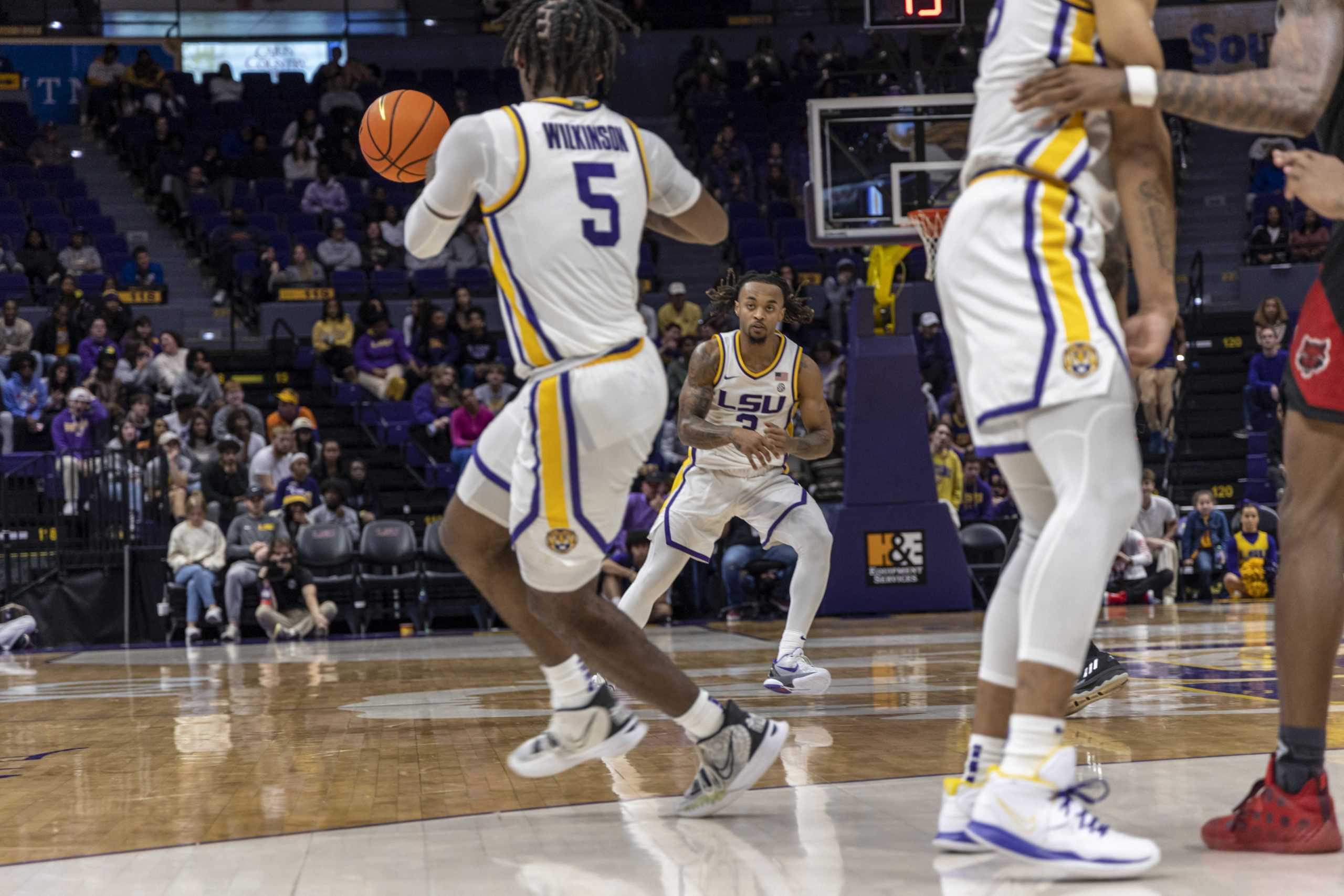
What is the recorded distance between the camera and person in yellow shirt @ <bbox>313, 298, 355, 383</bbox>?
17.6m

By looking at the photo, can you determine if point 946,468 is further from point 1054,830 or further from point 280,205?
point 1054,830

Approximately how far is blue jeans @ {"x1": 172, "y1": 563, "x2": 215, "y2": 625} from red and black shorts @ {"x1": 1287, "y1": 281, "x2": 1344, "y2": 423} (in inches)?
451

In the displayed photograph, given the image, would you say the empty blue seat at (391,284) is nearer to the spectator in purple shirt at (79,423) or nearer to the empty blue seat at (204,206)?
the empty blue seat at (204,206)

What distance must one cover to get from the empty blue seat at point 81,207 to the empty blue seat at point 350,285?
4.31 meters

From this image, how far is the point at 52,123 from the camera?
22.6 m

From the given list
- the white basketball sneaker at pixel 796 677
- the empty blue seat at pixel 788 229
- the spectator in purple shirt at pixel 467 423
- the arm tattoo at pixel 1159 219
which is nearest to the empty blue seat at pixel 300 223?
the empty blue seat at pixel 788 229

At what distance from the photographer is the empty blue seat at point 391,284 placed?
1950cm

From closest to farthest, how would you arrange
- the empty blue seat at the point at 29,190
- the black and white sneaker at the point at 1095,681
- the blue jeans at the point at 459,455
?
the black and white sneaker at the point at 1095,681
the blue jeans at the point at 459,455
the empty blue seat at the point at 29,190

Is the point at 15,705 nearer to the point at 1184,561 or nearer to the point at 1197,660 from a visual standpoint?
the point at 1197,660

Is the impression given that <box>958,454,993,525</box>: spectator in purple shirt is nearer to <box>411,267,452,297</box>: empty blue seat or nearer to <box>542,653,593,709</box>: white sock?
<box>411,267,452,297</box>: empty blue seat

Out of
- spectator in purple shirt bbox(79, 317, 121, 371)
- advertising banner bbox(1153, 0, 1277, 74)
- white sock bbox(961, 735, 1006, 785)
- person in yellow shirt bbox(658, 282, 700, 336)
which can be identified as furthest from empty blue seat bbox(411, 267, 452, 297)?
white sock bbox(961, 735, 1006, 785)

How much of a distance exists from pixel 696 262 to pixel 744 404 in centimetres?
1539

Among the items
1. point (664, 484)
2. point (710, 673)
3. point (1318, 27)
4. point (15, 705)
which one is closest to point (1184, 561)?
point (664, 484)

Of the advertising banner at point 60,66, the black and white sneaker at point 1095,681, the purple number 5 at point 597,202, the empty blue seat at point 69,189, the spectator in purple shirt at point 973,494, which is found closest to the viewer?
the purple number 5 at point 597,202
